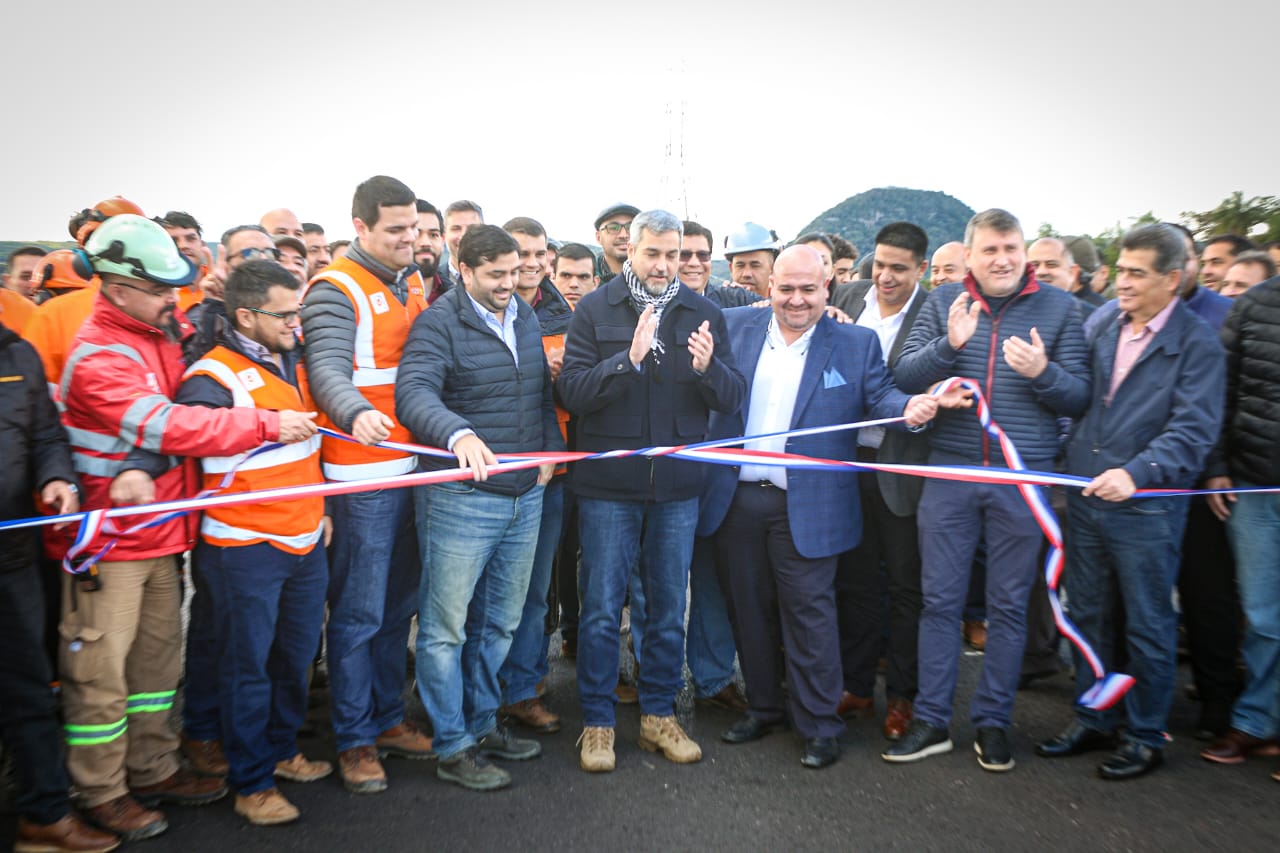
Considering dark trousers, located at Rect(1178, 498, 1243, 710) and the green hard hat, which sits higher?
the green hard hat

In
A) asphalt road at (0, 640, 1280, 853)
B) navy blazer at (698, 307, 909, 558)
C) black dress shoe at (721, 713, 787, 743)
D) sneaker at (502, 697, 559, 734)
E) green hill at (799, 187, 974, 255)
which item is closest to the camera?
asphalt road at (0, 640, 1280, 853)

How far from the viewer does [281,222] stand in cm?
643

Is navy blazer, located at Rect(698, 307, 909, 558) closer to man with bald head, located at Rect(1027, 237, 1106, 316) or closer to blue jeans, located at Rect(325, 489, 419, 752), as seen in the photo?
blue jeans, located at Rect(325, 489, 419, 752)

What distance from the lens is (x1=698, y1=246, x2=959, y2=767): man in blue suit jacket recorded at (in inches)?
170

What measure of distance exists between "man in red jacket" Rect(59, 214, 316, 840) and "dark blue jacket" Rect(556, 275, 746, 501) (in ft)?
4.19

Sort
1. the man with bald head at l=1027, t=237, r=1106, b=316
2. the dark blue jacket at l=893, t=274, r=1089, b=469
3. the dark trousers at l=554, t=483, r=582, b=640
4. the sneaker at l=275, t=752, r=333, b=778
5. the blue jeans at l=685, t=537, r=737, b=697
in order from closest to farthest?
the sneaker at l=275, t=752, r=333, b=778, the dark blue jacket at l=893, t=274, r=1089, b=469, the blue jeans at l=685, t=537, r=737, b=697, the dark trousers at l=554, t=483, r=582, b=640, the man with bald head at l=1027, t=237, r=1106, b=316

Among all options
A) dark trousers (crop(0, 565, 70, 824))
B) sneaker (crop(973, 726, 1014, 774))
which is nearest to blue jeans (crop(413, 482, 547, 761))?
dark trousers (crop(0, 565, 70, 824))

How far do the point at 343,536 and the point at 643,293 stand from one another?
1.75 metres

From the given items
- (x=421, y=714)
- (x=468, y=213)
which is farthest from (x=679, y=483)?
(x=468, y=213)

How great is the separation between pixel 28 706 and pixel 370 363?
1.81m

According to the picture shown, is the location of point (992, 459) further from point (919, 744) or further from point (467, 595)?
point (467, 595)

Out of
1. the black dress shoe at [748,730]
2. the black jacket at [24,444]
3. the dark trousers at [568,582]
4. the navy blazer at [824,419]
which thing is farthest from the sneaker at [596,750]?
the black jacket at [24,444]

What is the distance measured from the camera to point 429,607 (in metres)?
4.00

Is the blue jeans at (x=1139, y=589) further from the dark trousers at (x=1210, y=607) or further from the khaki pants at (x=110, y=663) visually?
the khaki pants at (x=110, y=663)
